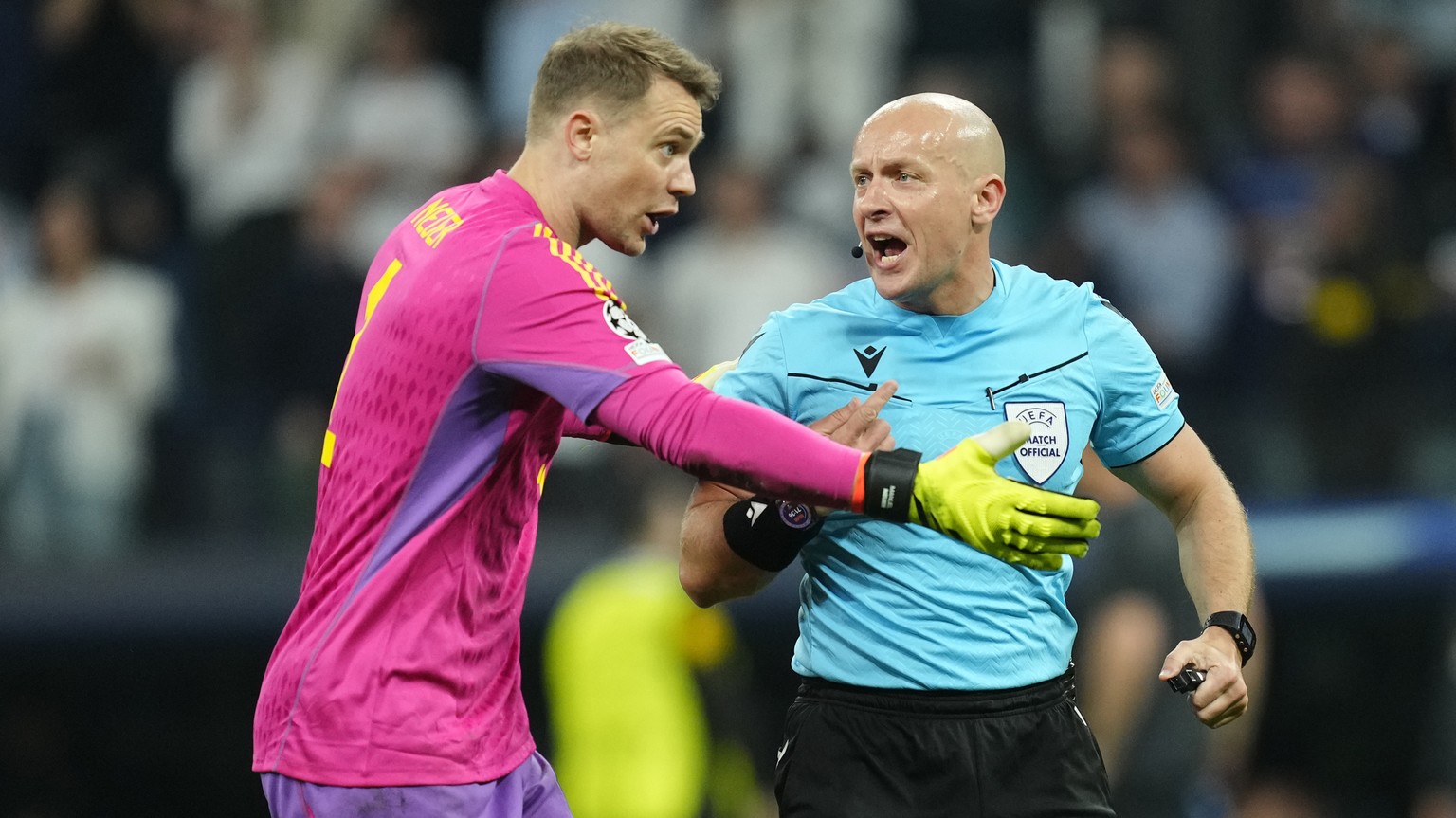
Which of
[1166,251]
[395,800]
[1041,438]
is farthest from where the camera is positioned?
[1166,251]

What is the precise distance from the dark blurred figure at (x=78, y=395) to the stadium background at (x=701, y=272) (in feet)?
0.06

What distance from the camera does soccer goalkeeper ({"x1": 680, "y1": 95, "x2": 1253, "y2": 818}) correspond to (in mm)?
3994

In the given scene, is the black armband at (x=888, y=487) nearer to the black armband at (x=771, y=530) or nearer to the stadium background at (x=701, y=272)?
the black armband at (x=771, y=530)

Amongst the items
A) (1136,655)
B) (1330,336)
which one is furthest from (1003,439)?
(1330,336)

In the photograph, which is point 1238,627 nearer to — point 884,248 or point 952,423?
point 952,423

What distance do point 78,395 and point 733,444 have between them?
683 cm

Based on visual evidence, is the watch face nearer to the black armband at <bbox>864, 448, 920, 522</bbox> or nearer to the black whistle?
the black whistle

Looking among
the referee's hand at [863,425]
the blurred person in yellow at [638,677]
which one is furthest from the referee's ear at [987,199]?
the blurred person in yellow at [638,677]

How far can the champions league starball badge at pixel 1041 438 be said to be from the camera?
4.07 m

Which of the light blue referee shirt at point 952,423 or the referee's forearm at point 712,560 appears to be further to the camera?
the referee's forearm at point 712,560

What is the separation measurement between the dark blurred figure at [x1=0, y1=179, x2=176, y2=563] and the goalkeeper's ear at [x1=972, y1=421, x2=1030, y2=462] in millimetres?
6718

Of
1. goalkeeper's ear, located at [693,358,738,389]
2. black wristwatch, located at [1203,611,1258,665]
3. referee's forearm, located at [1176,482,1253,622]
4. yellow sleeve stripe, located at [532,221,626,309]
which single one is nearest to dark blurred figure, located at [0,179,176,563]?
goalkeeper's ear, located at [693,358,738,389]

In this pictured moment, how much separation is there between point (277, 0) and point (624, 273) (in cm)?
283

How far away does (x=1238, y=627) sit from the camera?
4.13 metres
